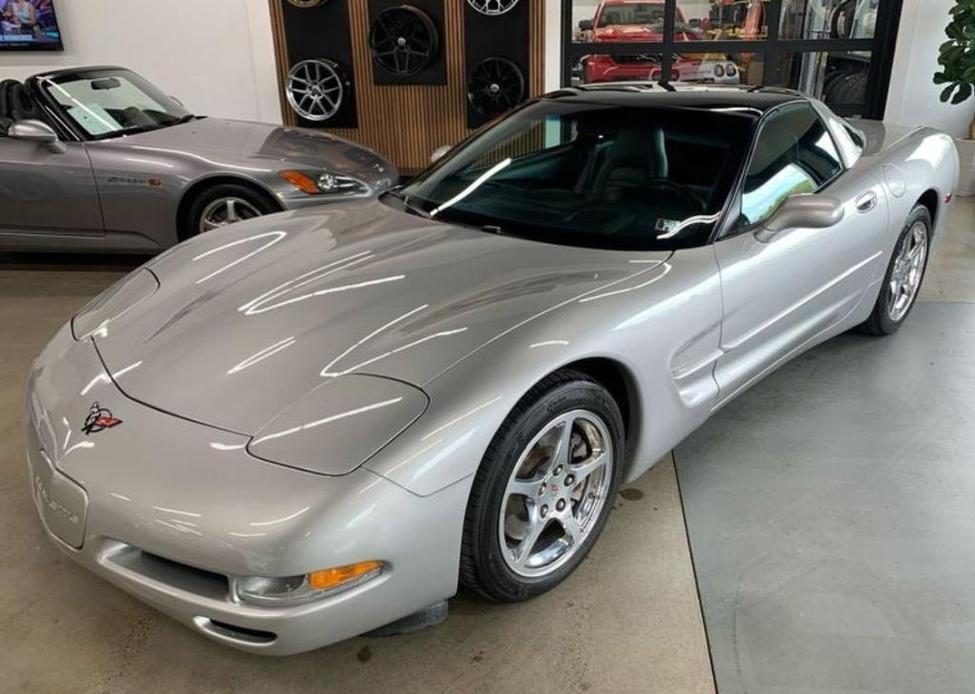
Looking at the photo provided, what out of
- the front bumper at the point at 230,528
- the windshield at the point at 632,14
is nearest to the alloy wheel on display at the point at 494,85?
the windshield at the point at 632,14

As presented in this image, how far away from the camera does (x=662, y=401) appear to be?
213cm

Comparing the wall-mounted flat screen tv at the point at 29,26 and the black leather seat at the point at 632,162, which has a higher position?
the wall-mounted flat screen tv at the point at 29,26

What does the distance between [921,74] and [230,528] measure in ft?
23.3

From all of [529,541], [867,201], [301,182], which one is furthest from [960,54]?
[529,541]

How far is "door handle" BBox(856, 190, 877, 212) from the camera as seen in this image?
2.85m

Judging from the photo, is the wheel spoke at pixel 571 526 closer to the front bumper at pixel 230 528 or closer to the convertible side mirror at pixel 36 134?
the front bumper at pixel 230 528

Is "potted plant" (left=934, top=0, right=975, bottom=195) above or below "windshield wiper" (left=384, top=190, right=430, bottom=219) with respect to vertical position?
above

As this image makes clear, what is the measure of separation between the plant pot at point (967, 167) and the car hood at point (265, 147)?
4657 millimetres

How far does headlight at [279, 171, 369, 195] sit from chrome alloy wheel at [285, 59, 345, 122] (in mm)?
2622

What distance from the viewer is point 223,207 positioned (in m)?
4.39

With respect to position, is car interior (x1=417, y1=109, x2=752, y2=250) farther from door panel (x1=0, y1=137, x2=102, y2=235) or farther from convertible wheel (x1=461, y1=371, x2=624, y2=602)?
door panel (x1=0, y1=137, x2=102, y2=235)

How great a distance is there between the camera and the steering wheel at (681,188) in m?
2.38

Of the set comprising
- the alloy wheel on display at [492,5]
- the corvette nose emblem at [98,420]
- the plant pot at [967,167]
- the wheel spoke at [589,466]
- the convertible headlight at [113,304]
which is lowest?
the plant pot at [967,167]

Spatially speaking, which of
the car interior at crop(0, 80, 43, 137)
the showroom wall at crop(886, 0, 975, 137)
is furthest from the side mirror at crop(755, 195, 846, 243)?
the showroom wall at crop(886, 0, 975, 137)
